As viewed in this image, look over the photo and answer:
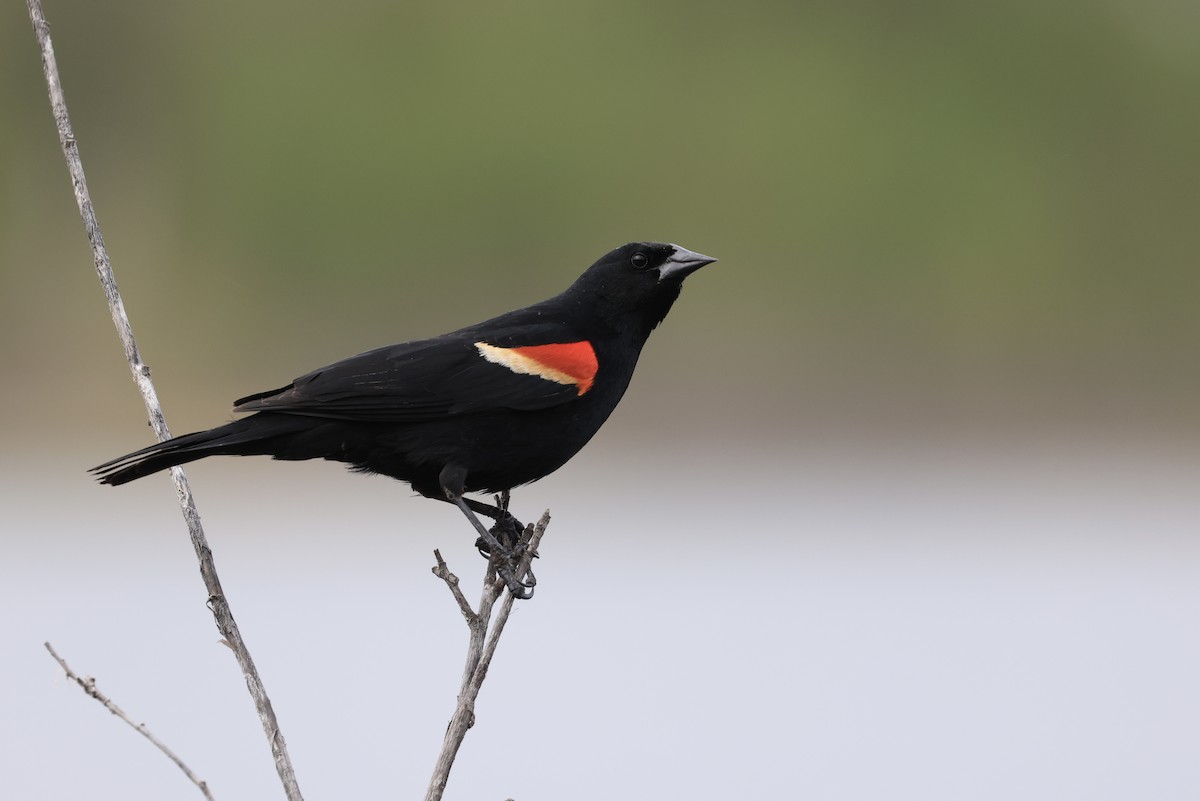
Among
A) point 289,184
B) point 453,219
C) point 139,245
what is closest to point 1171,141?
point 453,219

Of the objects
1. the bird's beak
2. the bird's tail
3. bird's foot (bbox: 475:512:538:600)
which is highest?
the bird's beak

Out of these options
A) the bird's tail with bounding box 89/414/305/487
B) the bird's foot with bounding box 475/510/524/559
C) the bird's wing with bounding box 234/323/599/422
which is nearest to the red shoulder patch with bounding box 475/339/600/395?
the bird's wing with bounding box 234/323/599/422

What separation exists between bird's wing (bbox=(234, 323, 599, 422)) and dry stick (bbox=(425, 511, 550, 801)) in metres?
0.64

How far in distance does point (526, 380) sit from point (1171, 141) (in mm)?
9044

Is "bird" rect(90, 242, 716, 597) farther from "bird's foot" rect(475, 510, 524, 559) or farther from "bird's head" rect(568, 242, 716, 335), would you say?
"bird's head" rect(568, 242, 716, 335)

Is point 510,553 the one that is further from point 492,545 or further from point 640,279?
point 640,279

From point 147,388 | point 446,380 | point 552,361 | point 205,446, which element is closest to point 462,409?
point 446,380

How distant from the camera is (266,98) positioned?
35.3ft

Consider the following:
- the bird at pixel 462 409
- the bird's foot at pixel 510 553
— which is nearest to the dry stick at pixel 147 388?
the bird at pixel 462 409

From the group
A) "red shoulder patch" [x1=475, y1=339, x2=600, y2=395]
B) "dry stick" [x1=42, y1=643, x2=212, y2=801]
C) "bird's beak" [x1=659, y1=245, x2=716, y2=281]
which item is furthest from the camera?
"bird's beak" [x1=659, y1=245, x2=716, y2=281]

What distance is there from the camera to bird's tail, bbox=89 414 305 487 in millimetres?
3158

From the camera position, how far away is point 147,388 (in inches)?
126

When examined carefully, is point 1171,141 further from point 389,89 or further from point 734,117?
point 389,89

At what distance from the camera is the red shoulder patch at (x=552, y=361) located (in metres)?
3.90
